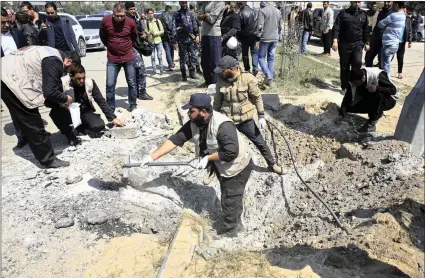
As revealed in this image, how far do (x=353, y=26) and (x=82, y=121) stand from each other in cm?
508

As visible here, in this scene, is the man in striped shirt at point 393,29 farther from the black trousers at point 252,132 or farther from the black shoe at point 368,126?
the black trousers at point 252,132

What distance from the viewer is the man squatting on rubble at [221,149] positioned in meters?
3.29

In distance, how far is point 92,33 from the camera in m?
14.9

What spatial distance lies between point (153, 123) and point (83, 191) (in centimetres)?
195

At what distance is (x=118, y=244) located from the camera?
3.39 m

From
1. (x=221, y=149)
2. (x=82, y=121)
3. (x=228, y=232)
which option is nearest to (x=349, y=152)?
(x=228, y=232)

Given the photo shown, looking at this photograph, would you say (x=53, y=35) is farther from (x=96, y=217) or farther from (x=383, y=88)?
(x=383, y=88)

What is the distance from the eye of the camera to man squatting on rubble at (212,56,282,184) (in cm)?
409

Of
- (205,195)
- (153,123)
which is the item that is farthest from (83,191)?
(153,123)

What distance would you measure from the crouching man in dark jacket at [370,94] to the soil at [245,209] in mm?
348

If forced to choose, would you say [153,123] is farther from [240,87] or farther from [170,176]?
[240,87]

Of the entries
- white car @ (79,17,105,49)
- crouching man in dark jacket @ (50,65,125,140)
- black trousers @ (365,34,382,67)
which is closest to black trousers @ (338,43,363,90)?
black trousers @ (365,34,382,67)

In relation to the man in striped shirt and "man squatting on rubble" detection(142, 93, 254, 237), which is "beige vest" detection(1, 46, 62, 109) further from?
the man in striped shirt

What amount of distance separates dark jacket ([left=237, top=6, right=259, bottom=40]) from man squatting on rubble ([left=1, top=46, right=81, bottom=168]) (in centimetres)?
381
